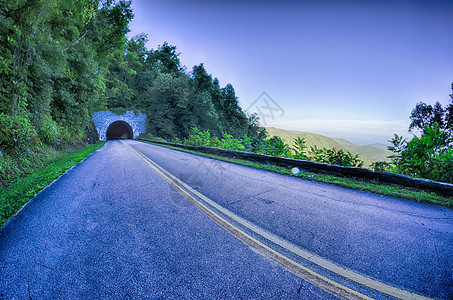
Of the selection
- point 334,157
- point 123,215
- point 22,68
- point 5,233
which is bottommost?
point 5,233

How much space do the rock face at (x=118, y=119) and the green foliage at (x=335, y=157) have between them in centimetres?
3199

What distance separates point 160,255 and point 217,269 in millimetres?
693

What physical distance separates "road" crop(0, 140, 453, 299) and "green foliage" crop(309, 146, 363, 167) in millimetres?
2650

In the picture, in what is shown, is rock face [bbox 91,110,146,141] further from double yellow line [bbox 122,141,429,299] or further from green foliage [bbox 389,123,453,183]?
green foliage [bbox 389,123,453,183]

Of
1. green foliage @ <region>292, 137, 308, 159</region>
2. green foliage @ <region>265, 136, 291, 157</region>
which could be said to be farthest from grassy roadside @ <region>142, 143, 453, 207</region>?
green foliage @ <region>265, 136, 291, 157</region>

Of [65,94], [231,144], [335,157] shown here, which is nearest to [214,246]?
[335,157]

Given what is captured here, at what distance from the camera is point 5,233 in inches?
92.8

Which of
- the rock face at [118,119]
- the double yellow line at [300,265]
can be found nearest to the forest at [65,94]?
the rock face at [118,119]

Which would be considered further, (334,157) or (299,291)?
(334,157)

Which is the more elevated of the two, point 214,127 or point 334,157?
point 214,127

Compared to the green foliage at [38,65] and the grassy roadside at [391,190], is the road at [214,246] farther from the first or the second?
the green foliage at [38,65]

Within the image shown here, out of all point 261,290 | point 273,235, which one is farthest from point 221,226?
point 261,290

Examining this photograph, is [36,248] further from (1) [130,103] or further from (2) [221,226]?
(1) [130,103]

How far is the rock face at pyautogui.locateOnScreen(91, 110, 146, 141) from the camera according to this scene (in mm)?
28078
